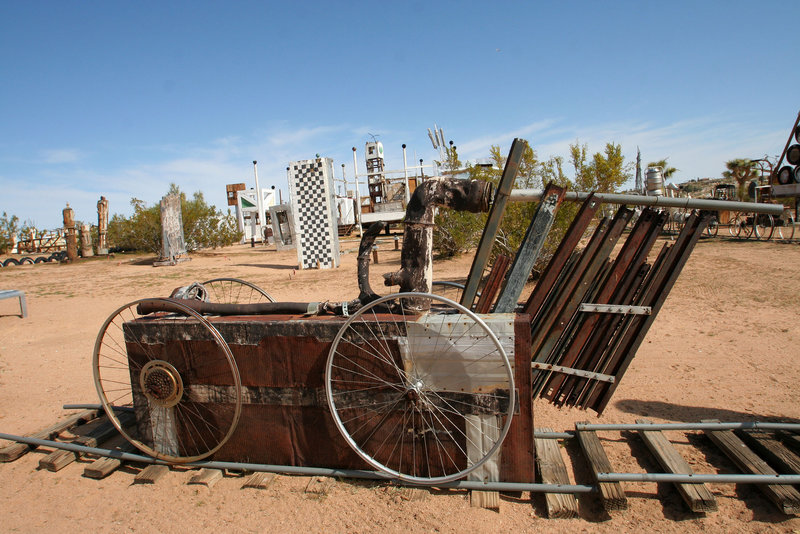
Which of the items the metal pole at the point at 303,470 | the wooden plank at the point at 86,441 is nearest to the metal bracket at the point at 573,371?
the metal pole at the point at 303,470

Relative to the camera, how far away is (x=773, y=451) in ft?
10.5

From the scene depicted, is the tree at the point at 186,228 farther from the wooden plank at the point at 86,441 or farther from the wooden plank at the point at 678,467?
the wooden plank at the point at 678,467

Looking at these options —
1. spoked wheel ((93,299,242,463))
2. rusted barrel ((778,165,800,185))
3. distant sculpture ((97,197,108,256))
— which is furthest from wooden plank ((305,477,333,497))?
distant sculpture ((97,197,108,256))

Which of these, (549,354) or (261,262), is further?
(261,262)

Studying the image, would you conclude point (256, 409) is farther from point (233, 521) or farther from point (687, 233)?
point (687, 233)

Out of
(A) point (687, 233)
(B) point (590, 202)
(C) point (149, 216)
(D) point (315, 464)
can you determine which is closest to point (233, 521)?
(D) point (315, 464)

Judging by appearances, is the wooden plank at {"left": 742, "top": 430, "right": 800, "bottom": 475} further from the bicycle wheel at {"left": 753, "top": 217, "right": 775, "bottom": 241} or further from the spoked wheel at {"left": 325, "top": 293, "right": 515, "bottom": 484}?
the bicycle wheel at {"left": 753, "top": 217, "right": 775, "bottom": 241}

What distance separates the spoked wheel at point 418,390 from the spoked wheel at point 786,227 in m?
13.4

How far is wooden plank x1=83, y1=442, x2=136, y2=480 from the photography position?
3590mm

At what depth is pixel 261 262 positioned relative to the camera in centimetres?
1852

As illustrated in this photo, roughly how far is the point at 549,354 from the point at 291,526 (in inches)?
78.4

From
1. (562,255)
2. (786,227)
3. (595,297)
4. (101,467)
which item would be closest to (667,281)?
(595,297)

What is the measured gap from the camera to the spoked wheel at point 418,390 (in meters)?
2.98

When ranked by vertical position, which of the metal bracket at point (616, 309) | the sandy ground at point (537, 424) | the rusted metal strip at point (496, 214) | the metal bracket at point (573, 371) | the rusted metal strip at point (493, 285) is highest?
the rusted metal strip at point (496, 214)
